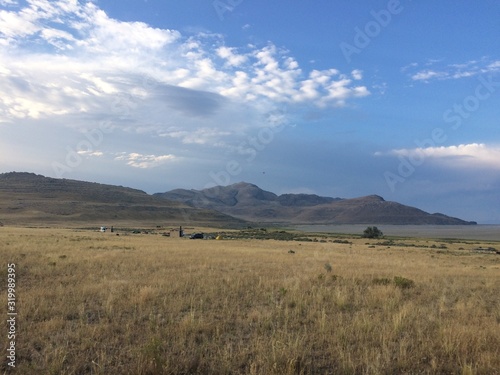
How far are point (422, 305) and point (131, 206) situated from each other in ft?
522

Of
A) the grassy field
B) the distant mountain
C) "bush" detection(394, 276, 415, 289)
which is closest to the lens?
the grassy field

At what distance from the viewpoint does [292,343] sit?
6711mm

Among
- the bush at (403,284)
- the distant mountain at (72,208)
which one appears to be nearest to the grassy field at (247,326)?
the bush at (403,284)

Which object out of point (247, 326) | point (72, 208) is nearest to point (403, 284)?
point (247, 326)

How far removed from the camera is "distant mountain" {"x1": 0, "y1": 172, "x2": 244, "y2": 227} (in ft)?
382

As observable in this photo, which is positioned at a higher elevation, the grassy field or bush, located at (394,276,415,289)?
bush, located at (394,276,415,289)

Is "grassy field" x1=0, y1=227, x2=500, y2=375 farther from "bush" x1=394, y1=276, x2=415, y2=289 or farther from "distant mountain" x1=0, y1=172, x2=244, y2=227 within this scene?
"distant mountain" x1=0, y1=172, x2=244, y2=227

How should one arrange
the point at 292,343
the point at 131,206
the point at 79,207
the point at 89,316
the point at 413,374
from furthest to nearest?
the point at 131,206, the point at 79,207, the point at 89,316, the point at 292,343, the point at 413,374

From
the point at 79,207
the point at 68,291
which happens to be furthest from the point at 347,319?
the point at 79,207

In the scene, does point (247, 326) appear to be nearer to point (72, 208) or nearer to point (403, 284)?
point (403, 284)

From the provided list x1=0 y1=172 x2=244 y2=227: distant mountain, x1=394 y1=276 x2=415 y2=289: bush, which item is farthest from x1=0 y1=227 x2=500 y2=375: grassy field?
x1=0 y1=172 x2=244 y2=227: distant mountain

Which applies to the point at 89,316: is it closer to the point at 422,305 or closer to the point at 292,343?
the point at 292,343

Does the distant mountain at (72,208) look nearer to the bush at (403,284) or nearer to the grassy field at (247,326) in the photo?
the grassy field at (247,326)

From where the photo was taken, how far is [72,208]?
135375 mm
